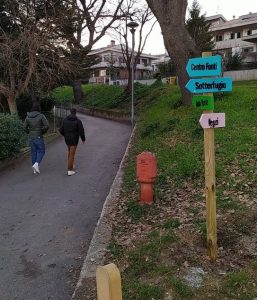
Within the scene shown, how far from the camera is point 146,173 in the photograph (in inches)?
268

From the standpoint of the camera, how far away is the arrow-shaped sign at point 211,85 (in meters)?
4.37

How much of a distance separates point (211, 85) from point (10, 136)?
9128mm

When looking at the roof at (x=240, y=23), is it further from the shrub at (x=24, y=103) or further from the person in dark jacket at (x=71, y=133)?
the person in dark jacket at (x=71, y=133)

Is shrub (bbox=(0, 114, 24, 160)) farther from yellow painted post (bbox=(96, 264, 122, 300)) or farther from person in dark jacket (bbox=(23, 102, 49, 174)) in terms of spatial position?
yellow painted post (bbox=(96, 264, 122, 300))

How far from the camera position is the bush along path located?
418 cm

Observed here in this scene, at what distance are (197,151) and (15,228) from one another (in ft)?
16.1

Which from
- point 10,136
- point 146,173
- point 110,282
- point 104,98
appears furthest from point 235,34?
point 110,282

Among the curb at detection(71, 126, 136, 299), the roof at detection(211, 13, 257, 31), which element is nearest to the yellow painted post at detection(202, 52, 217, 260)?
the curb at detection(71, 126, 136, 299)

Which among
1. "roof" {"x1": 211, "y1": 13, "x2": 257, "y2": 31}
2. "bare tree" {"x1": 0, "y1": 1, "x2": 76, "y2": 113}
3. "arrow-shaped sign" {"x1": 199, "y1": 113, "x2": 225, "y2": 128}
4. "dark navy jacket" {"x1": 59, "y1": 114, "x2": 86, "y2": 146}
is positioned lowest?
"dark navy jacket" {"x1": 59, "y1": 114, "x2": 86, "y2": 146}

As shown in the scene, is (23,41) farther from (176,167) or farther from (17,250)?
(17,250)

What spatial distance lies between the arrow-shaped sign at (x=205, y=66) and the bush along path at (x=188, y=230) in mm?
2046

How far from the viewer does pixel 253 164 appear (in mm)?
8102

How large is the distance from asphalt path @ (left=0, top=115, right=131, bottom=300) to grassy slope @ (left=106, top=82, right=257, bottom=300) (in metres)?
0.60

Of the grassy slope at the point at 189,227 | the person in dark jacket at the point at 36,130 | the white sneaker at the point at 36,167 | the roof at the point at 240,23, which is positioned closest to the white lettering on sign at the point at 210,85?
the grassy slope at the point at 189,227
